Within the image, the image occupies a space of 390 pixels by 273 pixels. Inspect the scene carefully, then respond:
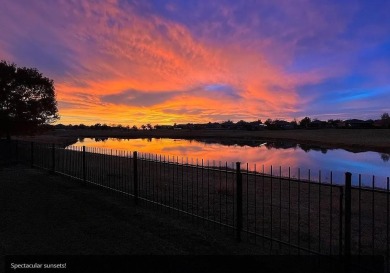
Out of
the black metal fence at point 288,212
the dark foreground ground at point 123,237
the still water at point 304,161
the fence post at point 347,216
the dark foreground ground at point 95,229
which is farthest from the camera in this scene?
the still water at point 304,161

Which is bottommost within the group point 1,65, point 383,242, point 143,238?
point 383,242

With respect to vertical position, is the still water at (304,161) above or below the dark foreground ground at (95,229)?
below

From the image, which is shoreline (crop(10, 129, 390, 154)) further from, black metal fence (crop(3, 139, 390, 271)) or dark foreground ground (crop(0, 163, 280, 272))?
dark foreground ground (crop(0, 163, 280, 272))

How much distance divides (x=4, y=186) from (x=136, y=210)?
22.9 feet

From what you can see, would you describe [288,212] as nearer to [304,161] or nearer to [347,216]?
[347,216]

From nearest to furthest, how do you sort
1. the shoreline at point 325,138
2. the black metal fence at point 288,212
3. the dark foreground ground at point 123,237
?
the dark foreground ground at point 123,237 → the black metal fence at point 288,212 → the shoreline at point 325,138

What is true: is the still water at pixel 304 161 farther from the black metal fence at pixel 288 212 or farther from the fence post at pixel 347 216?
the fence post at pixel 347 216

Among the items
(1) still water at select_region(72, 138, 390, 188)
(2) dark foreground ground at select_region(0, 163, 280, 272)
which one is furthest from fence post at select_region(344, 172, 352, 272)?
(1) still water at select_region(72, 138, 390, 188)

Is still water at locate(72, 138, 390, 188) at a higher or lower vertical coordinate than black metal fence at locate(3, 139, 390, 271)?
lower

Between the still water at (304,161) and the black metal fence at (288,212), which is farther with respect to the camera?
the still water at (304,161)

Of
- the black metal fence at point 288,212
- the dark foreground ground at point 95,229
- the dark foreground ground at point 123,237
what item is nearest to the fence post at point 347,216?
the black metal fence at point 288,212

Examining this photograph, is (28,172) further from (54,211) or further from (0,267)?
(0,267)

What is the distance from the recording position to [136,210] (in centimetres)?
1040

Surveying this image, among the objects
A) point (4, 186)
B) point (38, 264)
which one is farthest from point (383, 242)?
point (4, 186)
